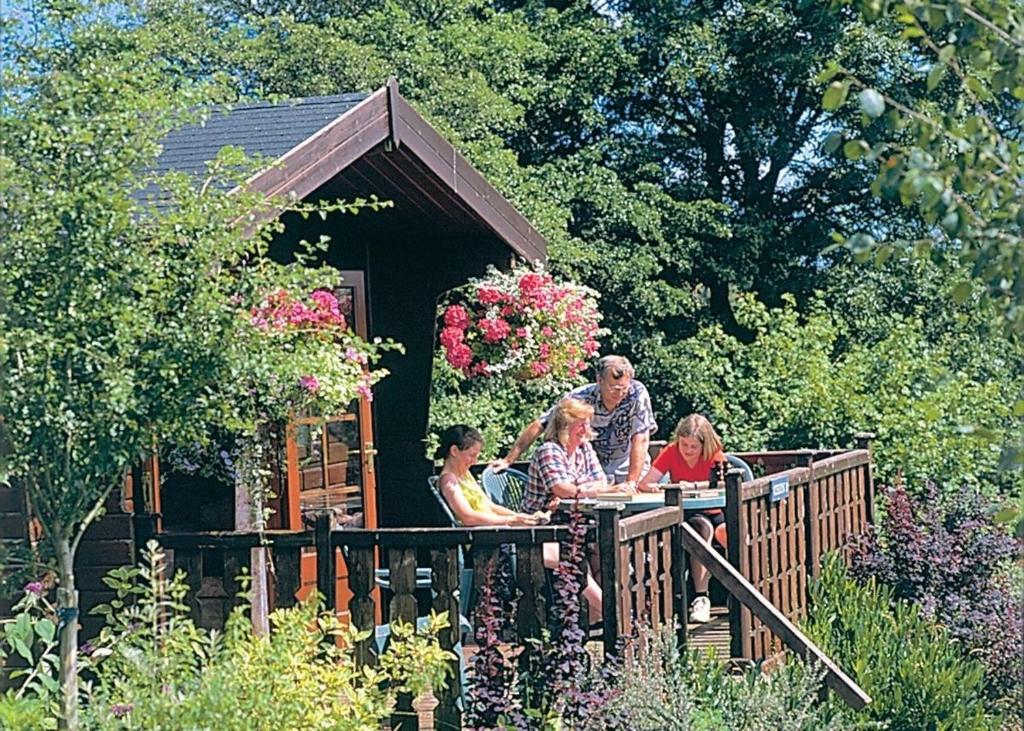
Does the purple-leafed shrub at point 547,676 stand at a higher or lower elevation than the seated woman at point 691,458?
lower

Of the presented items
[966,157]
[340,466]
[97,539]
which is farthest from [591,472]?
[966,157]

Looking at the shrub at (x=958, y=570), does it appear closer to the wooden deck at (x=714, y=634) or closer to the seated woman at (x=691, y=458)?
the wooden deck at (x=714, y=634)

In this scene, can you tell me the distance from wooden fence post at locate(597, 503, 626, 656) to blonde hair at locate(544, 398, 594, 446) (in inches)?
68.2

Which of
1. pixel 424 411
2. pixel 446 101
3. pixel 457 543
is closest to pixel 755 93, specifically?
pixel 446 101

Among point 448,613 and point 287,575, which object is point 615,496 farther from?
point 287,575

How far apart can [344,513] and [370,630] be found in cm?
349

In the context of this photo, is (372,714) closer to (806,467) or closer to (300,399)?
(300,399)

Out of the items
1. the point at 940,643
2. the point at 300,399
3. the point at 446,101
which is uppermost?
the point at 446,101

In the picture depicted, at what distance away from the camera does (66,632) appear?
5.40m

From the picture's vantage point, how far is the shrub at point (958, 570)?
7.97m

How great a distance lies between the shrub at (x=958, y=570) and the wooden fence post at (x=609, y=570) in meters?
2.31

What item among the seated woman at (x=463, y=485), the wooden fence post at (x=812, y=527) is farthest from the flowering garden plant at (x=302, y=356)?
the wooden fence post at (x=812, y=527)

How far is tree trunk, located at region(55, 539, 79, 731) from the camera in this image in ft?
17.4

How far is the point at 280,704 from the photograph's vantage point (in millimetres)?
5020
